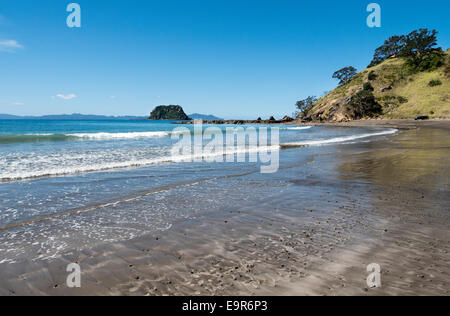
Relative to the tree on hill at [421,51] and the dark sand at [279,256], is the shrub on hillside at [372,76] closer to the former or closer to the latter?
the tree on hill at [421,51]

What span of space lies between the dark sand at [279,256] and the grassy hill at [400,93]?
7914cm

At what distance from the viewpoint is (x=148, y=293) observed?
3.39 metres

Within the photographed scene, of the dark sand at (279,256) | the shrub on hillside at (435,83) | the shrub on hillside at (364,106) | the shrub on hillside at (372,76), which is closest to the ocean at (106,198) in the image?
the dark sand at (279,256)

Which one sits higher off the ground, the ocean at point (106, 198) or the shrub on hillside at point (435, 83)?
the shrub on hillside at point (435, 83)

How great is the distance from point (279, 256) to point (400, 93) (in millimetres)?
110892

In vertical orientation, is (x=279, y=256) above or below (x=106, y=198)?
below

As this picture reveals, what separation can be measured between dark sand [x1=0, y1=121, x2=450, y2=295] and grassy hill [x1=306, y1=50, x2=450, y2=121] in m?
79.1

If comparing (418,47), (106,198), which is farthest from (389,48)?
(106,198)

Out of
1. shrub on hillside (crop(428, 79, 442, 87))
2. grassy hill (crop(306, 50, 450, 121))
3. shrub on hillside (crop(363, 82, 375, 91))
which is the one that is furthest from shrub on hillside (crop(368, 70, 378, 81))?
shrub on hillside (crop(428, 79, 442, 87))

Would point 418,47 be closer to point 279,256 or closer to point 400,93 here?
point 400,93

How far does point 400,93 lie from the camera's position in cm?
9262

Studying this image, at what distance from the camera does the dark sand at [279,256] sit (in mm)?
3494
